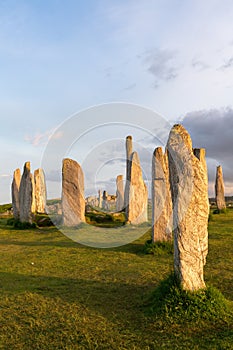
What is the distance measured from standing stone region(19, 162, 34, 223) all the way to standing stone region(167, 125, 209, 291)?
14.6 metres

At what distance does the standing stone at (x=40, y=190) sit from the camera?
102ft

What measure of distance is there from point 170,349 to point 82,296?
2.87 meters

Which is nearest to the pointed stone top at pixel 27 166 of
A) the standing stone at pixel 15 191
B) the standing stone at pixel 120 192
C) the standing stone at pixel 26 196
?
the standing stone at pixel 26 196

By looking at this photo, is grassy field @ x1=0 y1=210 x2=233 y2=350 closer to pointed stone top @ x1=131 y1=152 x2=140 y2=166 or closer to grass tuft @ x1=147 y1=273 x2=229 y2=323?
grass tuft @ x1=147 y1=273 x2=229 y2=323

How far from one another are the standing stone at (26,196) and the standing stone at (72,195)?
206cm

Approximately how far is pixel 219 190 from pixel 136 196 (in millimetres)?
9342

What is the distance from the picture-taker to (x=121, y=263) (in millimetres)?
10555

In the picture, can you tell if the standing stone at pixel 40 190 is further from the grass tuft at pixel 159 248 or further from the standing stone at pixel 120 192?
the grass tuft at pixel 159 248

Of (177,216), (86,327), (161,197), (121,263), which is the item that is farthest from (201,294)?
(161,197)

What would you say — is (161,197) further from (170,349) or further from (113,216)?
(113,216)

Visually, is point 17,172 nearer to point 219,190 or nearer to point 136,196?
point 136,196

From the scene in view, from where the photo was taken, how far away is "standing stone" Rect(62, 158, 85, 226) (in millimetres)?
19420

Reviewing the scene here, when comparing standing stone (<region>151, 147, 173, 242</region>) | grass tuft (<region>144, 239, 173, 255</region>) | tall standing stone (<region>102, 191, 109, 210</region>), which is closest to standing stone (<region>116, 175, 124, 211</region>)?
tall standing stone (<region>102, 191, 109, 210</region>)

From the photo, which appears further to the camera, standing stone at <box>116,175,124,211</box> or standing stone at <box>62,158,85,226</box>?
standing stone at <box>116,175,124,211</box>
